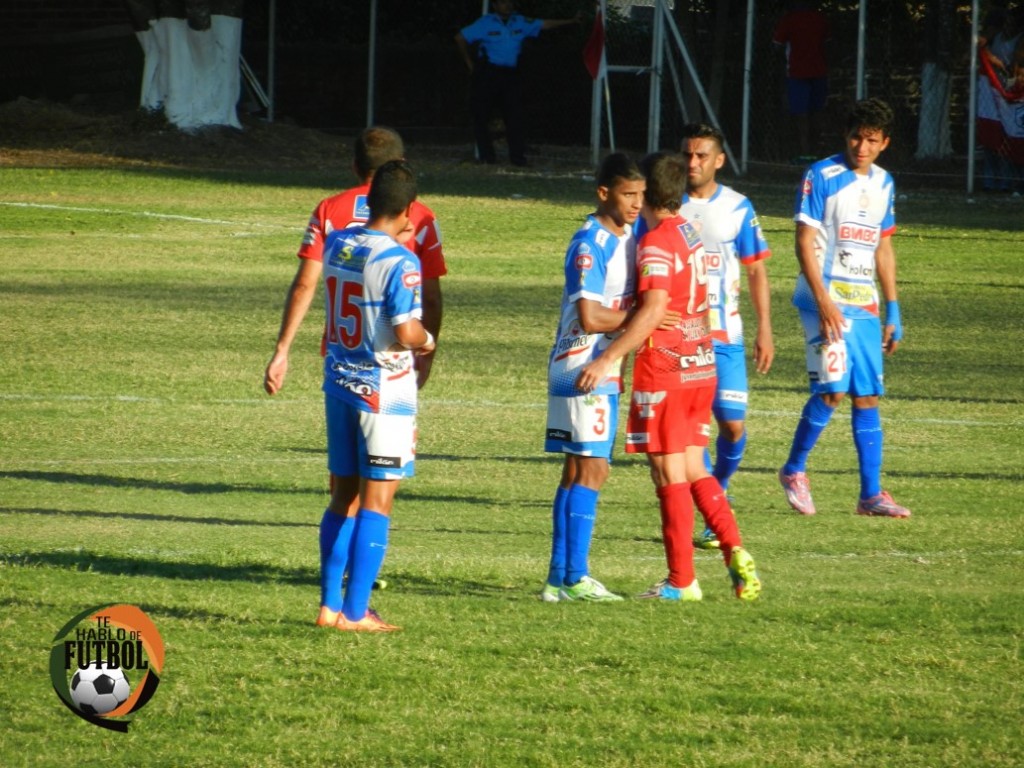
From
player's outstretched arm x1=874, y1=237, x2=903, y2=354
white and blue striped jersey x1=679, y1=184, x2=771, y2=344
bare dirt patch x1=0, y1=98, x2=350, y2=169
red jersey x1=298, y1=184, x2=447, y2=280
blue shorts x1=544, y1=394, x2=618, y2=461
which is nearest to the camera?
blue shorts x1=544, y1=394, x2=618, y2=461

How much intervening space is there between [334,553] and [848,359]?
3817 millimetres

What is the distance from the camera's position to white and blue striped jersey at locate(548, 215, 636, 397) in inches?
273

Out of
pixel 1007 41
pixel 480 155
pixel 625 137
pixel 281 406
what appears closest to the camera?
pixel 281 406

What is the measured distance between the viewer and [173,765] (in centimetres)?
499

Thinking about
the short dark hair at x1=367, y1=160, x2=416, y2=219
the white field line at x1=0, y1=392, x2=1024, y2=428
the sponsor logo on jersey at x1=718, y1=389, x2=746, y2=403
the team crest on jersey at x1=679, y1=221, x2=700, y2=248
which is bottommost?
the white field line at x1=0, y1=392, x2=1024, y2=428

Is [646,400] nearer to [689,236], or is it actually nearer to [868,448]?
[689,236]

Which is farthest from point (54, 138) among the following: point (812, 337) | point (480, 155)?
point (812, 337)

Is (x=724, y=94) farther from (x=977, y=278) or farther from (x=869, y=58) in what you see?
(x=977, y=278)

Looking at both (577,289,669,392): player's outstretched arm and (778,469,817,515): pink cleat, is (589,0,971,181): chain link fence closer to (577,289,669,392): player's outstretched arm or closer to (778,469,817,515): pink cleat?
(778,469,817,515): pink cleat

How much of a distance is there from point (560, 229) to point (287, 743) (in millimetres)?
18104

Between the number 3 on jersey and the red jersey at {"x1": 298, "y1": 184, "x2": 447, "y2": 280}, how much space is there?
1041 mm

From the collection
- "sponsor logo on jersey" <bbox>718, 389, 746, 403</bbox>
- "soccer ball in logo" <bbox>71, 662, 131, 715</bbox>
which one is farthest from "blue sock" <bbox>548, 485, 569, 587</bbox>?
"soccer ball in logo" <bbox>71, 662, 131, 715</bbox>

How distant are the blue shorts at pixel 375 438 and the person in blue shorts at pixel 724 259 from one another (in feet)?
8.21

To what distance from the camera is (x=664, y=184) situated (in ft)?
23.5
